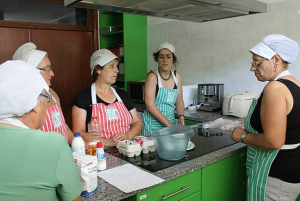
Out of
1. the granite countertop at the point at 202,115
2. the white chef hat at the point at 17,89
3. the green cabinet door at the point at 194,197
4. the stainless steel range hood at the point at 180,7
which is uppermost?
the stainless steel range hood at the point at 180,7

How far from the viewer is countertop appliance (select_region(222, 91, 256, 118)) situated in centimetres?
265

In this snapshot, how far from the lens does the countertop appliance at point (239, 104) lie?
265 cm

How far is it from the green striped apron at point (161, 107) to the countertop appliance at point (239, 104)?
23.4 inches

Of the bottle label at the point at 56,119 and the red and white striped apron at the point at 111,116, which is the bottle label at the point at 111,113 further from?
the bottle label at the point at 56,119

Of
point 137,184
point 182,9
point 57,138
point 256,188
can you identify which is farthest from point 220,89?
point 57,138

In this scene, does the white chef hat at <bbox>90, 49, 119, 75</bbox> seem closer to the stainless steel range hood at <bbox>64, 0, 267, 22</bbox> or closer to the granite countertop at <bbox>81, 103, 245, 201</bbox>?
the stainless steel range hood at <bbox>64, 0, 267, 22</bbox>

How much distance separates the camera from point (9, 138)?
2.72ft

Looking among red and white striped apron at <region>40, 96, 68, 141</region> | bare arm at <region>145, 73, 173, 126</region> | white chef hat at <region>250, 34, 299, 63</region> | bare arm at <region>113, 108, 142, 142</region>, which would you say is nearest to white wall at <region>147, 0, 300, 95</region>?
bare arm at <region>145, 73, 173, 126</region>

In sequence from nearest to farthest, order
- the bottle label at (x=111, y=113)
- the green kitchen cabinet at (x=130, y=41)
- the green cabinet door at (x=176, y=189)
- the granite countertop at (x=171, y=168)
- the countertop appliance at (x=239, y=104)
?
1. the granite countertop at (x=171, y=168)
2. the green cabinet door at (x=176, y=189)
3. the bottle label at (x=111, y=113)
4. the countertop appliance at (x=239, y=104)
5. the green kitchen cabinet at (x=130, y=41)

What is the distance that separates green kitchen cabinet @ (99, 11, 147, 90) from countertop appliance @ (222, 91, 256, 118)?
1680 mm

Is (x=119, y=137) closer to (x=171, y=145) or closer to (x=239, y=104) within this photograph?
(x=171, y=145)

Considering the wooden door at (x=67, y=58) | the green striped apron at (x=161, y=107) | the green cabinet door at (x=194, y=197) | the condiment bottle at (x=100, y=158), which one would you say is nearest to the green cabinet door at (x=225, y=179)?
the green cabinet door at (x=194, y=197)

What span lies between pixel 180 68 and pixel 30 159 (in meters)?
2.94

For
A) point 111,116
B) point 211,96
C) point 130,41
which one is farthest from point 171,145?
point 130,41
